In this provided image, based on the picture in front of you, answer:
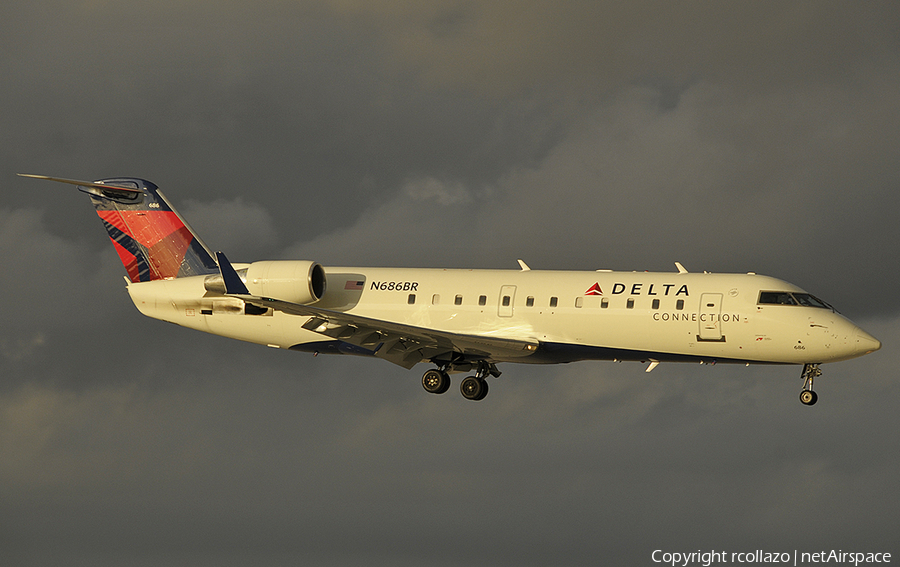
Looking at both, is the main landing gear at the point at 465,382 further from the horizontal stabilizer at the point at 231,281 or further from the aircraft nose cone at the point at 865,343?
the aircraft nose cone at the point at 865,343

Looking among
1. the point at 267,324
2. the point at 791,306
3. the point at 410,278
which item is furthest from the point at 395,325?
the point at 791,306

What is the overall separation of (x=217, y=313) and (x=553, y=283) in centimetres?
1277

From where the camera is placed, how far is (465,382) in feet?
132

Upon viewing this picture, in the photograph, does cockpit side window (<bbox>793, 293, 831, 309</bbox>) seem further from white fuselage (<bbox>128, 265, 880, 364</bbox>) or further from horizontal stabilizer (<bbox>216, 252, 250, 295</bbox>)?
horizontal stabilizer (<bbox>216, 252, 250, 295</bbox>)

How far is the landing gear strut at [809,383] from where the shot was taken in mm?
35812

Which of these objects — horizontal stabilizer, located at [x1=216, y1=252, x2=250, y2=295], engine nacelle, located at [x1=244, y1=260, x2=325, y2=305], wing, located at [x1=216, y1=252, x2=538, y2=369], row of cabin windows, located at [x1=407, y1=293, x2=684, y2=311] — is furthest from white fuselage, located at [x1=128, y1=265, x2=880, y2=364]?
horizontal stabilizer, located at [x1=216, y1=252, x2=250, y2=295]

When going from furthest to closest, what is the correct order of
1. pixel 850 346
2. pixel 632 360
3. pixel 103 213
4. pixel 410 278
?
pixel 103 213, pixel 410 278, pixel 632 360, pixel 850 346

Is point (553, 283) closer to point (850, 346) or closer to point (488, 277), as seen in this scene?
point (488, 277)

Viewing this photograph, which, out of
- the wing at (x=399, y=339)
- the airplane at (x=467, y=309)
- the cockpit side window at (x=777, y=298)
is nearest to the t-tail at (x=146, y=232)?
the airplane at (x=467, y=309)

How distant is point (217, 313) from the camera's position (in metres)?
41.5

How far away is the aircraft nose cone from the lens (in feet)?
114

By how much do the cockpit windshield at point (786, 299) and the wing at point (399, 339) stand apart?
298 inches

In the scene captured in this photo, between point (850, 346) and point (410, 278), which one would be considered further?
point (410, 278)

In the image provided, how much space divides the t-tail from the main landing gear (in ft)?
30.9
